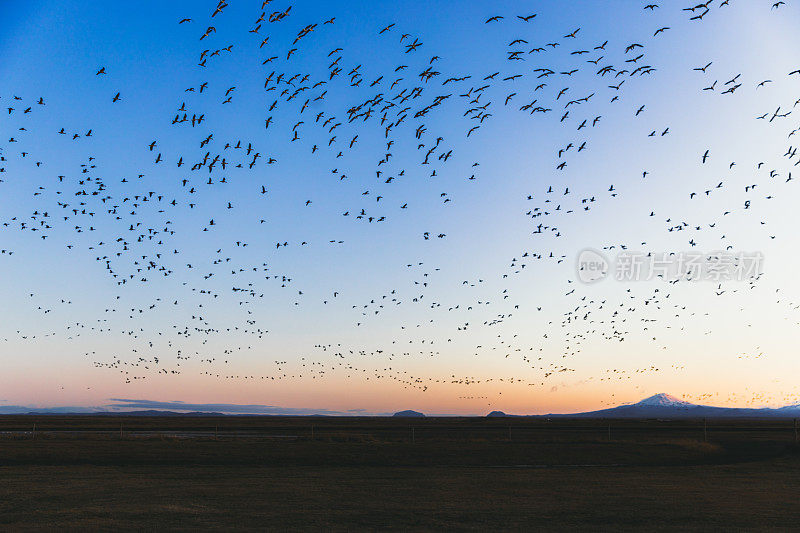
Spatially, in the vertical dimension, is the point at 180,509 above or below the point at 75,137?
below

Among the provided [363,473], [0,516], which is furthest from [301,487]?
[0,516]

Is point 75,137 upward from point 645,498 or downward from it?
upward

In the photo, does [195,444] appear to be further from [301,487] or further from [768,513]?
[768,513]

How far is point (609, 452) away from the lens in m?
37.2

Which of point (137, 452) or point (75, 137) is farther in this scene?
point (137, 452)

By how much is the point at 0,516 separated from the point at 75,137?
541 inches

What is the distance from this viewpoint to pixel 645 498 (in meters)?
18.2

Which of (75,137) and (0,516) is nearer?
(0,516)

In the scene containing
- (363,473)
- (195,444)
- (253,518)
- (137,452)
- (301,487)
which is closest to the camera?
(253,518)

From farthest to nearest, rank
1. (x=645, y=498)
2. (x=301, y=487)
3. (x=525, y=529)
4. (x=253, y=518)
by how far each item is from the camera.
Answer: (x=301, y=487), (x=645, y=498), (x=253, y=518), (x=525, y=529)

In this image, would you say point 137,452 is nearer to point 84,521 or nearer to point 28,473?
point 28,473

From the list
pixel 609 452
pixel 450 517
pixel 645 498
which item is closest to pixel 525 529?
pixel 450 517

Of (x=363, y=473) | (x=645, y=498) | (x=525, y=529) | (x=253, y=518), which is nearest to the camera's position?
(x=525, y=529)

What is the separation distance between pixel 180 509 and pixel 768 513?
14896 millimetres
